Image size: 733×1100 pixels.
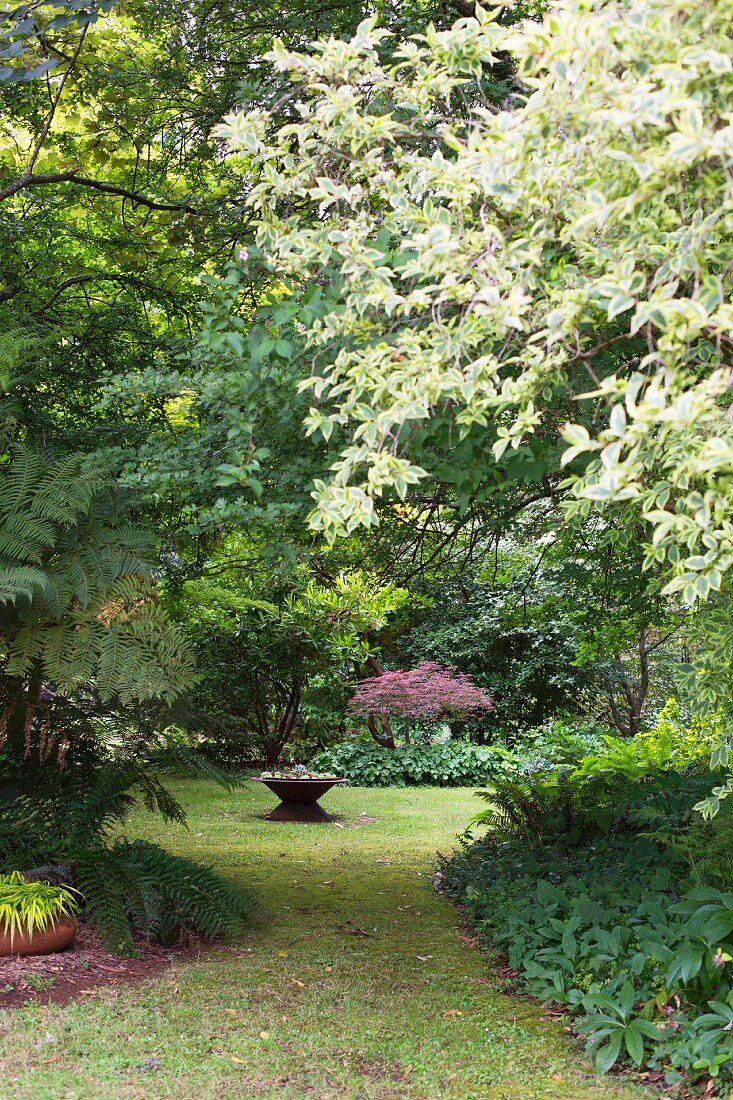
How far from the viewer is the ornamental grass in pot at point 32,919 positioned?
14.5ft

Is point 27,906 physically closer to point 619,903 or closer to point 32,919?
point 32,919

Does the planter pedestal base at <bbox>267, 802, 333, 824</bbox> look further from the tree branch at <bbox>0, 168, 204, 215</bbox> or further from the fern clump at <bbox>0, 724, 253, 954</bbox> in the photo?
the tree branch at <bbox>0, 168, 204, 215</bbox>

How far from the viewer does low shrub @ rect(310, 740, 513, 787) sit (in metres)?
11.9

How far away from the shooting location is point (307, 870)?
7113 millimetres

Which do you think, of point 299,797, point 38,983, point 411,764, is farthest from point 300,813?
point 38,983

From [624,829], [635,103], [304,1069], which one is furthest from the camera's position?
[624,829]

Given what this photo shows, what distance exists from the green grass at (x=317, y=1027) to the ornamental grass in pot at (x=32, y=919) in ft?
1.52

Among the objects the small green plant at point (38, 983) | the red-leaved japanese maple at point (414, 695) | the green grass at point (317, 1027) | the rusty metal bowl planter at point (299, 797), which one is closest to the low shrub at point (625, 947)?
the green grass at point (317, 1027)

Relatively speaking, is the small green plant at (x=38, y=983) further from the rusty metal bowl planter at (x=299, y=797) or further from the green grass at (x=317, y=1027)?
the rusty metal bowl planter at (x=299, y=797)

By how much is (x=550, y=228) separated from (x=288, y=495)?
Answer: 1.49 m

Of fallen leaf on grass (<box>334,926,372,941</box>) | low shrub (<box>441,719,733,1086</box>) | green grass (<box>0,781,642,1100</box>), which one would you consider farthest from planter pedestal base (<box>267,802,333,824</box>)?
fallen leaf on grass (<box>334,926,372,941</box>)

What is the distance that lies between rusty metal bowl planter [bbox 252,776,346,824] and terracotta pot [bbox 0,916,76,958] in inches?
182

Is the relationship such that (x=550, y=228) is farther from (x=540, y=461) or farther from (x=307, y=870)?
(x=307, y=870)

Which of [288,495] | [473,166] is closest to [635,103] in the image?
[473,166]
